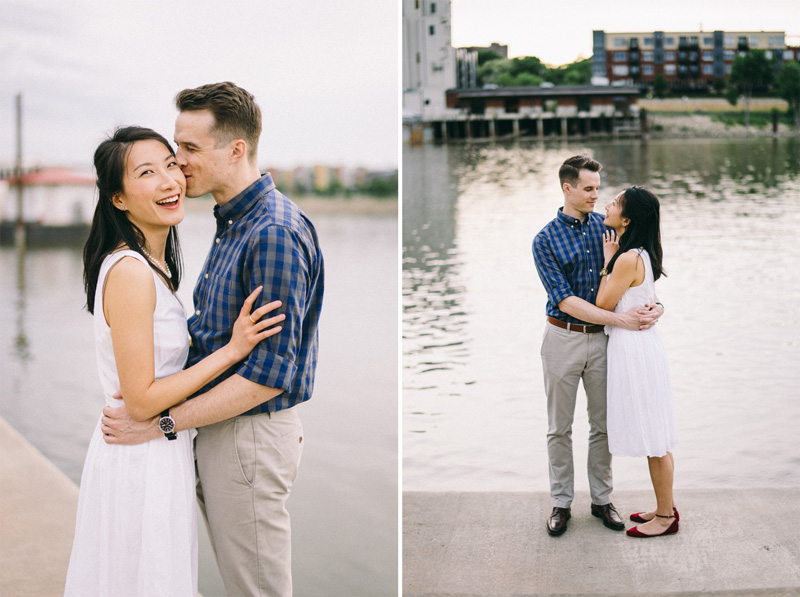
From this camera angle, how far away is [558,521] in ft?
9.58

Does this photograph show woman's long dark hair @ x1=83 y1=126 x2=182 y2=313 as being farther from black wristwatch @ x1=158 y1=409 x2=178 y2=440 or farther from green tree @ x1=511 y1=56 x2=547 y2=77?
green tree @ x1=511 y1=56 x2=547 y2=77

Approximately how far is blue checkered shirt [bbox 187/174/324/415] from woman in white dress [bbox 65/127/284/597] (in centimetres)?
4

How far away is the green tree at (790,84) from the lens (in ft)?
66.6

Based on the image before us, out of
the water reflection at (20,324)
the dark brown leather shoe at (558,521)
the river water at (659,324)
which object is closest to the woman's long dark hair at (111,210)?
the dark brown leather shoe at (558,521)

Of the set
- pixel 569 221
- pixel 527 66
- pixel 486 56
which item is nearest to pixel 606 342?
pixel 569 221

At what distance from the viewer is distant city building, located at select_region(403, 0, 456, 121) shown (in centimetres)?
2931

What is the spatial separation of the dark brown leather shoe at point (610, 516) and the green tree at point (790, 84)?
2002 centimetres

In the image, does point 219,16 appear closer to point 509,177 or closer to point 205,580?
point 509,177

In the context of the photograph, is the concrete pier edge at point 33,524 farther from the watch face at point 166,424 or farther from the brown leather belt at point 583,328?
the brown leather belt at point 583,328

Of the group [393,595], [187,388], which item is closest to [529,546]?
[393,595]

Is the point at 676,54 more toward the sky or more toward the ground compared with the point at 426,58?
more toward the ground

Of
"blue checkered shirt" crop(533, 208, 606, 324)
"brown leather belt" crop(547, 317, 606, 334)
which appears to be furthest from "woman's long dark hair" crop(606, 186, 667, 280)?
"brown leather belt" crop(547, 317, 606, 334)

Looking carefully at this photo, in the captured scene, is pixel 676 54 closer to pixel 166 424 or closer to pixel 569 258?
pixel 569 258

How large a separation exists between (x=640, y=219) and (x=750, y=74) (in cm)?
2146
